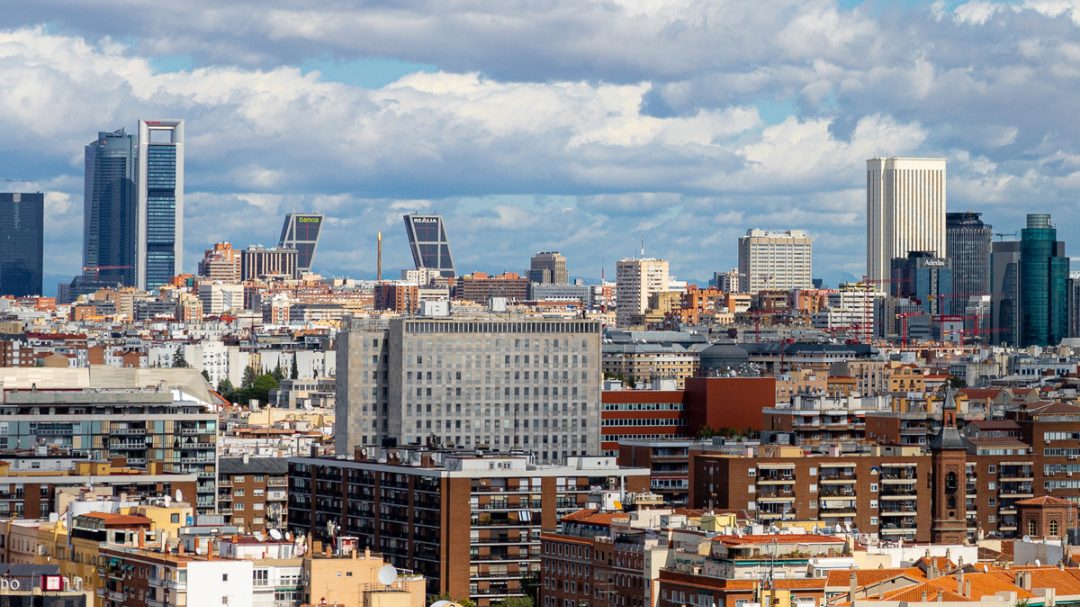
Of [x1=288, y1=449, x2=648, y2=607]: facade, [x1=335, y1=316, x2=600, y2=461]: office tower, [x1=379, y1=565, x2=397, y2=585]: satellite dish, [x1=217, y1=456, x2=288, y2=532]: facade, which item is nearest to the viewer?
[x1=379, y1=565, x2=397, y2=585]: satellite dish

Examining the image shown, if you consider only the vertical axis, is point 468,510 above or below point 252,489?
above

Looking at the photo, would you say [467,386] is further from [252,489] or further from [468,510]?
[468,510]

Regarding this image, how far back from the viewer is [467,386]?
447 ft

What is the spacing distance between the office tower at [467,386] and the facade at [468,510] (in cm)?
2789

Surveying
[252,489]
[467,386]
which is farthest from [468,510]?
[467,386]

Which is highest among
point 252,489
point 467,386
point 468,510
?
point 467,386

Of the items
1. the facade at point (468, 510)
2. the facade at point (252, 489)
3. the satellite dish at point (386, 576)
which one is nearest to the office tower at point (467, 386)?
the facade at point (252, 489)

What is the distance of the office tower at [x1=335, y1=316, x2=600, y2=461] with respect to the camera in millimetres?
134500

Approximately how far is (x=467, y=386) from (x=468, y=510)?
1440 inches

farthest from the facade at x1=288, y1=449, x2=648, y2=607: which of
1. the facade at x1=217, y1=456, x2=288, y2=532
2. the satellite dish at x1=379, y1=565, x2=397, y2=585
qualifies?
the satellite dish at x1=379, y1=565, x2=397, y2=585

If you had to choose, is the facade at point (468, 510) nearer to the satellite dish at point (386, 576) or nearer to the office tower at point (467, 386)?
the satellite dish at point (386, 576)

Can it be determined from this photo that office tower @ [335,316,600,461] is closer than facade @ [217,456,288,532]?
No

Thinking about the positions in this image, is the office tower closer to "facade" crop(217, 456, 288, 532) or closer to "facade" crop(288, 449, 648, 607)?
"facade" crop(217, 456, 288, 532)

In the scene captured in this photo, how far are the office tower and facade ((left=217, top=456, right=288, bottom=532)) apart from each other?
723 centimetres
